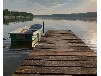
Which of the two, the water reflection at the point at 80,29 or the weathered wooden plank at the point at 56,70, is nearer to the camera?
the weathered wooden plank at the point at 56,70

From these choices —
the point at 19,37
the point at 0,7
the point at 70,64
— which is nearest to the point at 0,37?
the point at 0,7

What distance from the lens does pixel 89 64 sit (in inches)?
188

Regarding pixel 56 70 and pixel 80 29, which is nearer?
pixel 56 70

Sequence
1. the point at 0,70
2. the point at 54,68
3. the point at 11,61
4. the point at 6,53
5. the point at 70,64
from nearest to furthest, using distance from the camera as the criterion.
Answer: the point at 0,70
the point at 54,68
the point at 70,64
the point at 11,61
the point at 6,53

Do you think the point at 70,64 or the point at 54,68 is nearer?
the point at 54,68

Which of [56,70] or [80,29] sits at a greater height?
[80,29]

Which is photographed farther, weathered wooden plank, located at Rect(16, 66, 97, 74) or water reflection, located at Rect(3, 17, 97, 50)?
water reflection, located at Rect(3, 17, 97, 50)

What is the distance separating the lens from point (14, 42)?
71.2 feet

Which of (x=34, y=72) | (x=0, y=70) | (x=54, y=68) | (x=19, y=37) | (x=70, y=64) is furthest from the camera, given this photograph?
(x=19, y=37)

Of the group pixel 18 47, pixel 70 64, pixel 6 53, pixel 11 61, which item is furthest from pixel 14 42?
pixel 70 64
